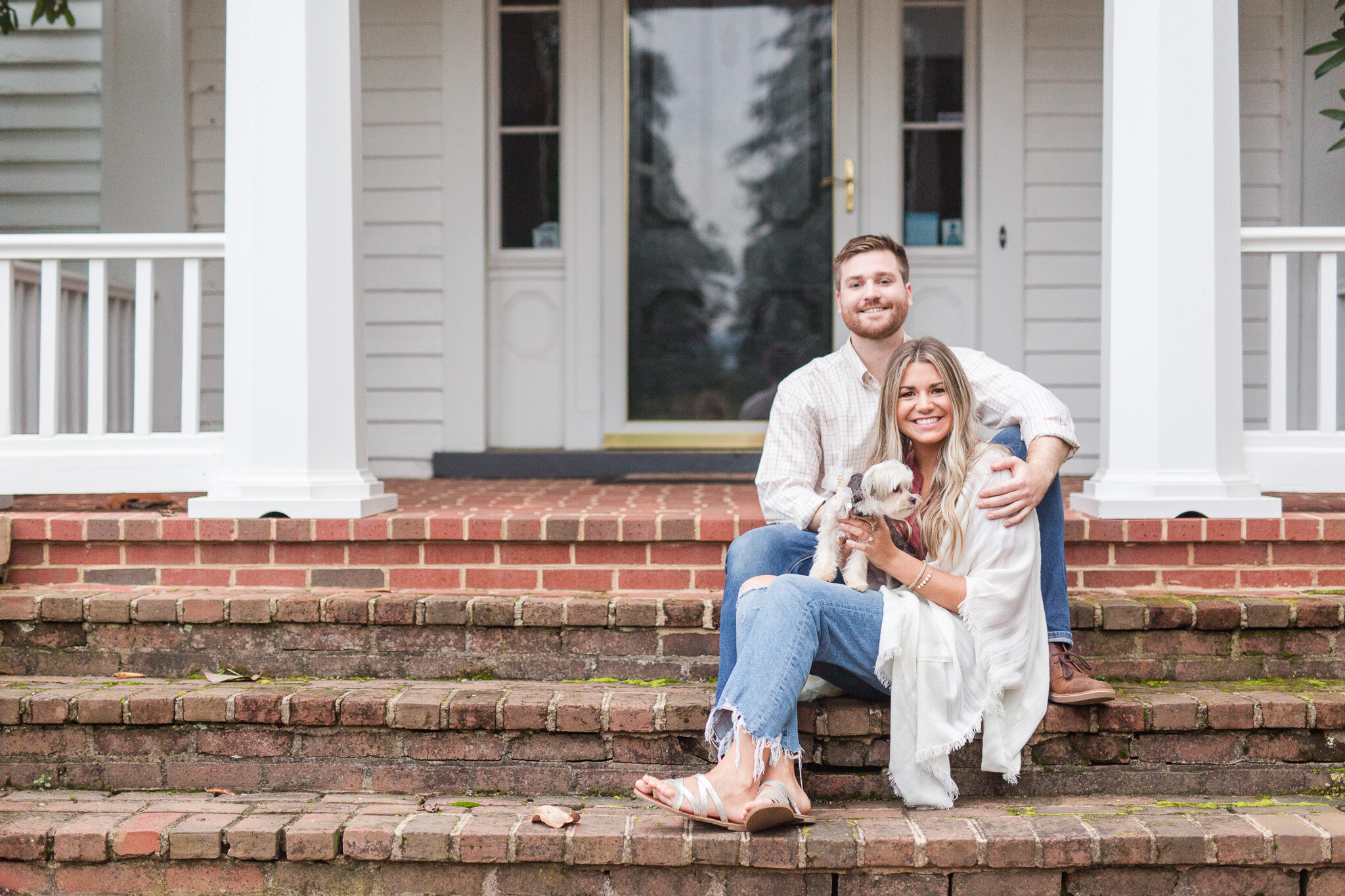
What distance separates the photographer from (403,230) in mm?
4852

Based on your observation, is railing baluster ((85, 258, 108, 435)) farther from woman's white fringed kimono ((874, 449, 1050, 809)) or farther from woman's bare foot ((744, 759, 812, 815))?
woman's white fringed kimono ((874, 449, 1050, 809))

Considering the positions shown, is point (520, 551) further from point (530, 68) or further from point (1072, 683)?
point (530, 68)

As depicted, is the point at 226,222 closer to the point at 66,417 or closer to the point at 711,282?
the point at 66,417

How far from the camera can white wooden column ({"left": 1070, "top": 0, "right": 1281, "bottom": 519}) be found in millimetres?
3102

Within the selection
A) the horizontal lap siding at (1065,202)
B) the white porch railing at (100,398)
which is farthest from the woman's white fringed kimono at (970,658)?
the horizontal lap siding at (1065,202)

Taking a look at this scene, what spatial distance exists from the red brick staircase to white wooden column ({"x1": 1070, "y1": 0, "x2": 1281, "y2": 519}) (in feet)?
0.65

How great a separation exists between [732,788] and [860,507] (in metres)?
0.64

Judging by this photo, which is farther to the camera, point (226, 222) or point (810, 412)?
point (226, 222)

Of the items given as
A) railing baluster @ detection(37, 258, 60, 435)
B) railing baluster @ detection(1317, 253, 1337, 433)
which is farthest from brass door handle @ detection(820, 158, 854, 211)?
railing baluster @ detection(37, 258, 60, 435)

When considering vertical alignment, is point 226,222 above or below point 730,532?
above

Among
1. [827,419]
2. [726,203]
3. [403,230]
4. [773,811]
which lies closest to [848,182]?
[726,203]

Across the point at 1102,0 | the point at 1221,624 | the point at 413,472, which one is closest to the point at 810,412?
the point at 1221,624

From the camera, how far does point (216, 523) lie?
3088 millimetres

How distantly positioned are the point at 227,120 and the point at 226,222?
32 cm
